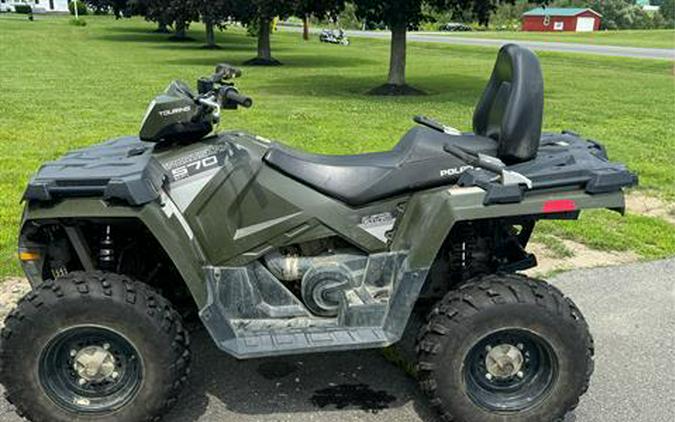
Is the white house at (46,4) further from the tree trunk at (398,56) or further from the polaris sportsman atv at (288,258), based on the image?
the polaris sportsman atv at (288,258)

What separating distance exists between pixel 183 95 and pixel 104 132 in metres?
8.04

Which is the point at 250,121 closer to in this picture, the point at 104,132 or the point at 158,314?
the point at 104,132

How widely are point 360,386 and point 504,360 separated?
784 mm

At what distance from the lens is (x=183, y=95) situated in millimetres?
3207

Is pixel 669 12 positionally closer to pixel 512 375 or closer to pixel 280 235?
pixel 512 375

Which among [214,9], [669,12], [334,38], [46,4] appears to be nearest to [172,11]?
[214,9]

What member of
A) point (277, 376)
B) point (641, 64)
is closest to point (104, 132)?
point (277, 376)

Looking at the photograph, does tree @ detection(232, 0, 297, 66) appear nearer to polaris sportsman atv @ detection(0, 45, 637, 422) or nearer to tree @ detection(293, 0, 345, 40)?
tree @ detection(293, 0, 345, 40)

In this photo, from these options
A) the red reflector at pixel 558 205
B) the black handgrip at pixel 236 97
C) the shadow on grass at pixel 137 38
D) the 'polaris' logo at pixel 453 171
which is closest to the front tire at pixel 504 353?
the red reflector at pixel 558 205

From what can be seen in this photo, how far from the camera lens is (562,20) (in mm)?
93750

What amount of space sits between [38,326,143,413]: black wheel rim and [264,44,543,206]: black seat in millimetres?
1034

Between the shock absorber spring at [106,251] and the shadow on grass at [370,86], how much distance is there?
12.6 metres

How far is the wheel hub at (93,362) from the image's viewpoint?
3.02m

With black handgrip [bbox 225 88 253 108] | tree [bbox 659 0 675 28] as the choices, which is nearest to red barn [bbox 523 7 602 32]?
tree [bbox 659 0 675 28]
